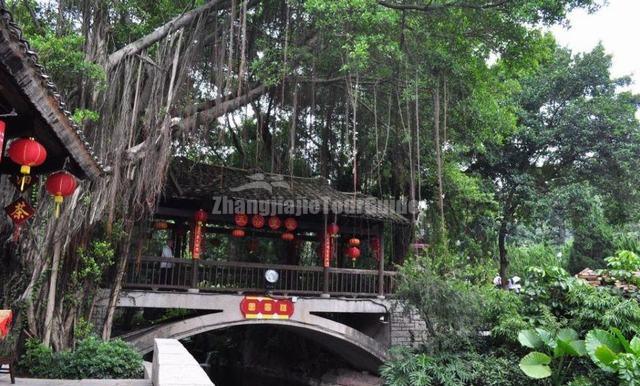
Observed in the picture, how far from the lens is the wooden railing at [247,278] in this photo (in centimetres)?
776

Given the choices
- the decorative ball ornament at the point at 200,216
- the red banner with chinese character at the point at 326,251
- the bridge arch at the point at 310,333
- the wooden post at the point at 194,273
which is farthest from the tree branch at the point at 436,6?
the bridge arch at the point at 310,333

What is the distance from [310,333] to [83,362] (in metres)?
4.50

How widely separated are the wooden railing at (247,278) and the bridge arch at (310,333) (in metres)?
0.49

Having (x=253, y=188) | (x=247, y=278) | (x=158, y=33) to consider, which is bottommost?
(x=247, y=278)

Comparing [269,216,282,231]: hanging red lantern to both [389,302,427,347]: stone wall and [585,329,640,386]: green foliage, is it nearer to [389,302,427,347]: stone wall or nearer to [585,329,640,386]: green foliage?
[389,302,427,347]: stone wall

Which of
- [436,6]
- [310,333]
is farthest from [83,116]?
[310,333]

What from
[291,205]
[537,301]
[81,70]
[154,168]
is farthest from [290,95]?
[537,301]

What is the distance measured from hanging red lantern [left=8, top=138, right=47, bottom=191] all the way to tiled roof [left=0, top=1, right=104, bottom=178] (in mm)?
176

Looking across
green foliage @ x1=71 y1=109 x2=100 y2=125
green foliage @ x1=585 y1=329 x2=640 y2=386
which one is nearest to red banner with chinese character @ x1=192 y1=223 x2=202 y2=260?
green foliage @ x1=71 y1=109 x2=100 y2=125

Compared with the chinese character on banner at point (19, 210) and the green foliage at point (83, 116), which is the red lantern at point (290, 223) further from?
the chinese character on banner at point (19, 210)

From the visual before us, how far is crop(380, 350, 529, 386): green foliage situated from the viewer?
7609 millimetres

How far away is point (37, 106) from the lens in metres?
2.78

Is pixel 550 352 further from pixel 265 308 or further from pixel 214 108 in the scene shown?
pixel 214 108

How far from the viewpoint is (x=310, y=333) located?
9672mm
